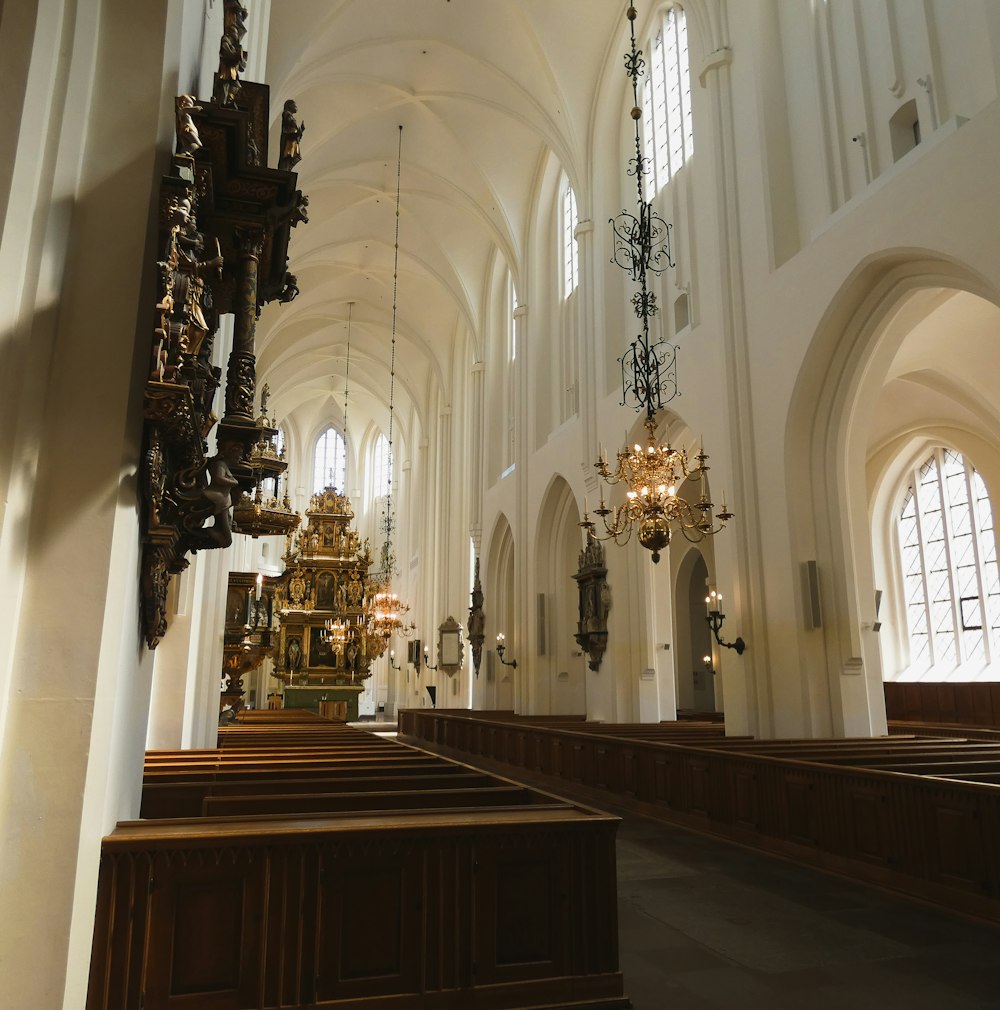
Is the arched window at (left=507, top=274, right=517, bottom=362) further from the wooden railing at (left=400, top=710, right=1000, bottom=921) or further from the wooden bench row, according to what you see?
the wooden bench row

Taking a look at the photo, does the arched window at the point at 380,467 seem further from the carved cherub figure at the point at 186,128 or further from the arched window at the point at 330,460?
the carved cherub figure at the point at 186,128

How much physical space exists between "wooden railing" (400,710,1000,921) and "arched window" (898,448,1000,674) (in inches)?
327

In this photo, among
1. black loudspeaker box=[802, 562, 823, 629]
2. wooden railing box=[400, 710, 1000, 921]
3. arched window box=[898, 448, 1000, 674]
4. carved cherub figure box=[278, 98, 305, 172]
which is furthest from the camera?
arched window box=[898, 448, 1000, 674]

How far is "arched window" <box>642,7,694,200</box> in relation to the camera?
13.2 metres

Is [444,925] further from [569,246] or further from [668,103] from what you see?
[569,246]

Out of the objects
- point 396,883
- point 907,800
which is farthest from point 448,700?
point 396,883

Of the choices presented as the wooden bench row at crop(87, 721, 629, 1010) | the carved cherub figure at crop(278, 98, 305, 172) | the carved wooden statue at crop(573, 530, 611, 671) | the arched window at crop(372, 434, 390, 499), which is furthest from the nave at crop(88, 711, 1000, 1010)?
the arched window at crop(372, 434, 390, 499)

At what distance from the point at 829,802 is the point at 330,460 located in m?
32.3

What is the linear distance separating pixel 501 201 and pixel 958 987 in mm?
17784

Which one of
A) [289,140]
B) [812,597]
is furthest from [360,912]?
[812,597]

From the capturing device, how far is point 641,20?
14.2 meters

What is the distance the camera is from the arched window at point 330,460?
3656 cm

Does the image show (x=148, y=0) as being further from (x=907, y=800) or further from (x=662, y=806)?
(x=662, y=806)

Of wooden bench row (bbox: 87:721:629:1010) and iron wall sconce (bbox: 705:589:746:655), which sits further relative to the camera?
iron wall sconce (bbox: 705:589:746:655)
